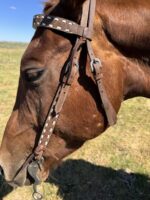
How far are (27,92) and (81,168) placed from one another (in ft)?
9.99

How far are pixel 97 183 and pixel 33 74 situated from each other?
9.56 feet

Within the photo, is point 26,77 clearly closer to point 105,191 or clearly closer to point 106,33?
point 106,33

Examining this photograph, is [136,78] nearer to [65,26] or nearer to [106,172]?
[65,26]

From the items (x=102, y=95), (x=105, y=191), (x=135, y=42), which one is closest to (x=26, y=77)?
(x=102, y=95)

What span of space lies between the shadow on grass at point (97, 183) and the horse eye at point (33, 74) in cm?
256

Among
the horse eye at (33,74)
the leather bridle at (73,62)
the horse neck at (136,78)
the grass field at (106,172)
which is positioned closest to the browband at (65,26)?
the leather bridle at (73,62)

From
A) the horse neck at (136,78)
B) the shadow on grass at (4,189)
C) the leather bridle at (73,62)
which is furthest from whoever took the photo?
the shadow on grass at (4,189)

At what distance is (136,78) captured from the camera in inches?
122

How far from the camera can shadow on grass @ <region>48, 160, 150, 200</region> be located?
5.18 meters

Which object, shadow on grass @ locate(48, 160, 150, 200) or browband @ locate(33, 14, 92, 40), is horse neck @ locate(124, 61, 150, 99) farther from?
shadow on grass @ locate(48, 160, 150, 200)

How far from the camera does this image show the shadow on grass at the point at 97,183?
5.18 m

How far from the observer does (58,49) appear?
288cm

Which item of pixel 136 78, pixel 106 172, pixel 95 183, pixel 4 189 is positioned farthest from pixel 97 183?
pixel 136 78

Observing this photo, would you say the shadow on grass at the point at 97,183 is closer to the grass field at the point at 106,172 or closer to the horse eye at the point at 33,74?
the grass field at the point at 106,172
